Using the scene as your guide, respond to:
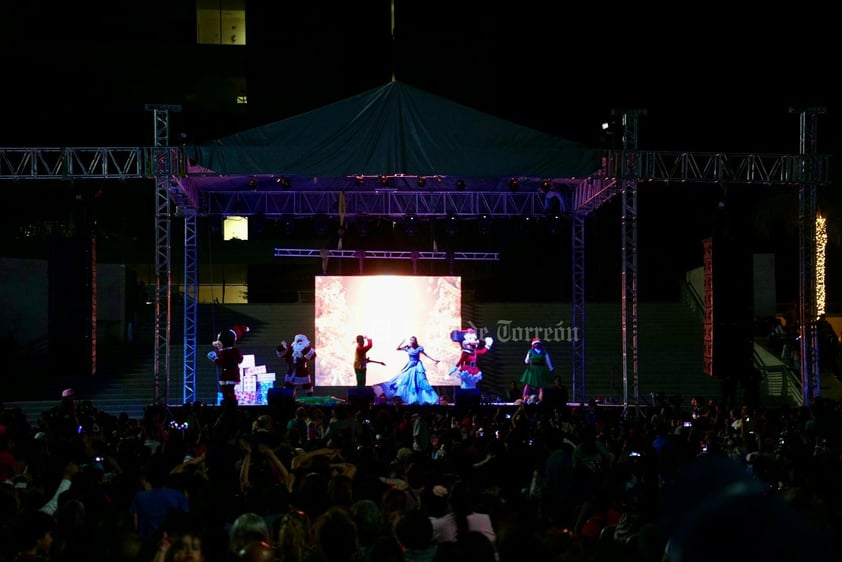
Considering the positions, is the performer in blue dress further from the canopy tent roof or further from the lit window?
the lit window

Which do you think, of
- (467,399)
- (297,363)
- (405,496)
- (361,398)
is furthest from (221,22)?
(405,496)

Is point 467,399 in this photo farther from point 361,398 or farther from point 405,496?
point 405,496

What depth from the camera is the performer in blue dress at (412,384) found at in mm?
25031

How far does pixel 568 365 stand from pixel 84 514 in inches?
941

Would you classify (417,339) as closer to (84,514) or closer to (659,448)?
(659,448)

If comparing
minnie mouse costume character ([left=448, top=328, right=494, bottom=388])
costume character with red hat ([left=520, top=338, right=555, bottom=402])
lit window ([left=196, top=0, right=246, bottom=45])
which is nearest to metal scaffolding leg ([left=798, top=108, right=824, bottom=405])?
costume character with red hat ([left=520, top=338, right=555, bottom=402])

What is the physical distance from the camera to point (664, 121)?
3625cm

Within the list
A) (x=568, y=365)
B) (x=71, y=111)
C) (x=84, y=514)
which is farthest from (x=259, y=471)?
(x=71, y=111)

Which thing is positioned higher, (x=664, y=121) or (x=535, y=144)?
(x=664, y=121)

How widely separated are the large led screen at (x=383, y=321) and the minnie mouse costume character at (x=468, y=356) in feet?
1.77

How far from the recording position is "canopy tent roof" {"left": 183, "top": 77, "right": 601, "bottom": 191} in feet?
65.6

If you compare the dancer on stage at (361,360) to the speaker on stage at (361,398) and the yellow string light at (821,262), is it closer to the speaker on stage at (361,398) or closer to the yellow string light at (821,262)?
the speaker on stage at (361,398)

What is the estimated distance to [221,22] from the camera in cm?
4050

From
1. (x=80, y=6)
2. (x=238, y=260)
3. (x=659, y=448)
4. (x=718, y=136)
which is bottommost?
(x=659, y=448)
